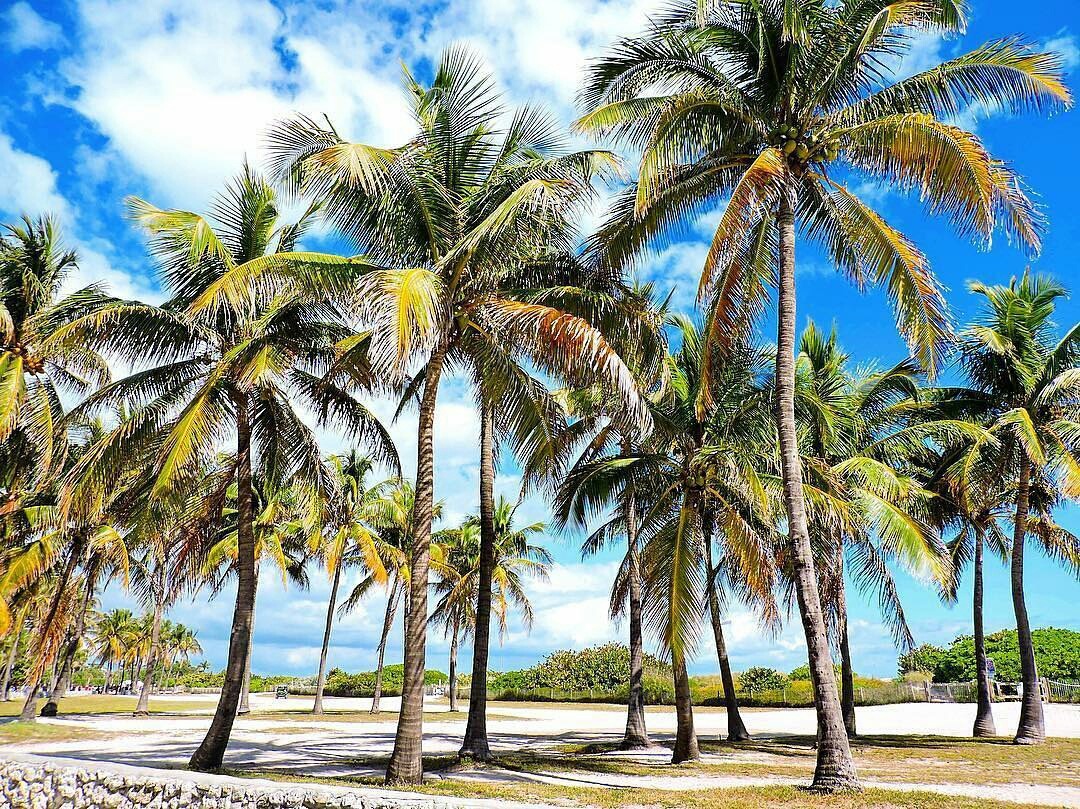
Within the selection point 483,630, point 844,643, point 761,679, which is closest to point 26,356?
point 483,630

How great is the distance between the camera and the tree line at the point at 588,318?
11438 millimetres

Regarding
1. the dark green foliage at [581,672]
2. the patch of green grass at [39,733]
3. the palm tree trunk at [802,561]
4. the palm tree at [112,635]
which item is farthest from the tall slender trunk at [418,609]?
the palm tree at [112,635]

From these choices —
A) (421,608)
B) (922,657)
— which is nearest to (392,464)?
(421,608)

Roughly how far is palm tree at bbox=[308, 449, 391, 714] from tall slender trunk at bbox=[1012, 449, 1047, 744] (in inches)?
713

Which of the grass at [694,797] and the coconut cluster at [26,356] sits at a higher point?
the coconut cluster at [26,356]

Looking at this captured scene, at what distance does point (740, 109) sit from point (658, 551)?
7.51 meters

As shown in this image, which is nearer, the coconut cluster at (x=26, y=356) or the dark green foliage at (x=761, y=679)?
the coconut cluster at (x=26, y=356)

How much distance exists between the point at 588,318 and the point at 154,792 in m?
9.12

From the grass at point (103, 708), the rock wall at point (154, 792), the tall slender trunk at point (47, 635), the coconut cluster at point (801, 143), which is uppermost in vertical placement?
the coconut cluster at point (801, 143)

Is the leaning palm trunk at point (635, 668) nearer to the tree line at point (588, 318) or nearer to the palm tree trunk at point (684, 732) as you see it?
the tree line at point (588, 318)

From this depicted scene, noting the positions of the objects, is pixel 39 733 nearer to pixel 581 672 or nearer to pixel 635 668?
pixel 635 668

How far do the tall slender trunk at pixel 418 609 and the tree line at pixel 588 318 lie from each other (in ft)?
0.18

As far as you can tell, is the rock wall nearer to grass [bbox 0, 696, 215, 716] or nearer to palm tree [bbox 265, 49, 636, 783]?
palm tree [bbox 265, 49, 636, 783]

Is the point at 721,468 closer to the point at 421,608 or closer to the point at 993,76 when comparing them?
the point at 421,608
